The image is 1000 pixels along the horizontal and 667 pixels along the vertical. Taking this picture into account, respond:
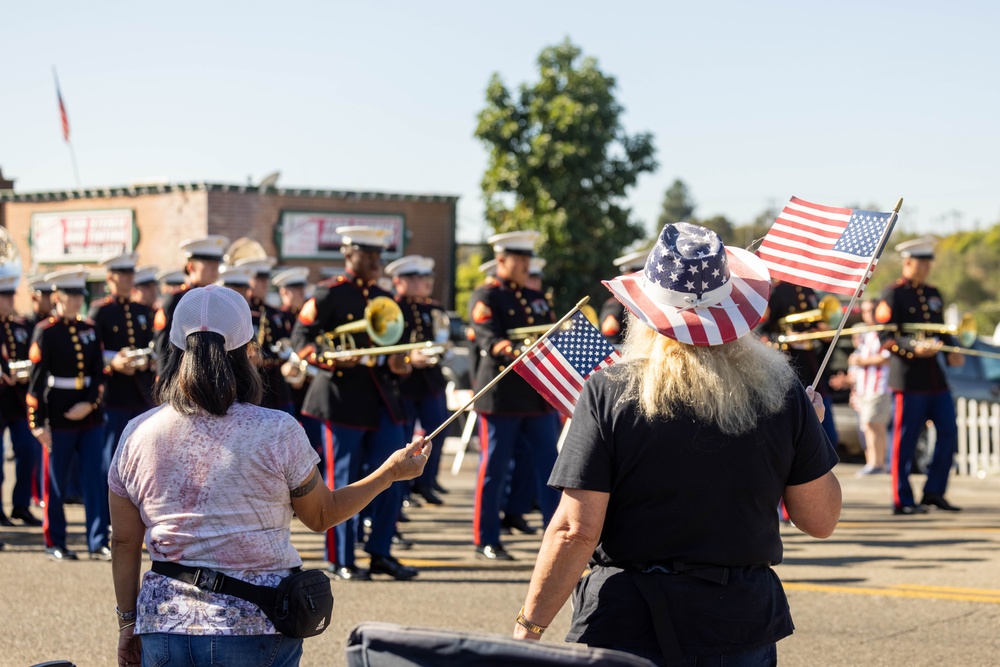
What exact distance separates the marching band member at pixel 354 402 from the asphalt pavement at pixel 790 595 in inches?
10.0

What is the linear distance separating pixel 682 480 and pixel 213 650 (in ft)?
4.37

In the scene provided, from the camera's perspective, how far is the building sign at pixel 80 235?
3378cm

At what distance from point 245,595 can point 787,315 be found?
7.54 m

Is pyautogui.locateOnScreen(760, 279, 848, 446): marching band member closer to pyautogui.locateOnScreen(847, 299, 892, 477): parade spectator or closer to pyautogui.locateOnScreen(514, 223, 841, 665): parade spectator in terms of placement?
pyautogui.locateOnScreen(847, 299, 892, 477): parade spectator

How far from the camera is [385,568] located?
8.34 metres

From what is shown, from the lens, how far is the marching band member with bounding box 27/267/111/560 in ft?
30.2

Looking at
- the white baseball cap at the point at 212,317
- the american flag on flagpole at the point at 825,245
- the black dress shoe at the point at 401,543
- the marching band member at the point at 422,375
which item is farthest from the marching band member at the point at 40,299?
the white baseball cap at the point at 212,317

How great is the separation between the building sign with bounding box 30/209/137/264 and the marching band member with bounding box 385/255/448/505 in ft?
72.2

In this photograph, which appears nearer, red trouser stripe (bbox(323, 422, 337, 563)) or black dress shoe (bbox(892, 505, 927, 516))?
red trouser stripe (bbox(323, 422, 337, 563))

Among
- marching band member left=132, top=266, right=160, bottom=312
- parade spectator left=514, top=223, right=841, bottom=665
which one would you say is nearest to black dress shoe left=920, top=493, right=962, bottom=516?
marching band member left=132, top=266, right=160, bottom=312

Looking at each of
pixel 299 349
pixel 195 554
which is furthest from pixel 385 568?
pixel 195 554

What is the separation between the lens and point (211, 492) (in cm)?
356

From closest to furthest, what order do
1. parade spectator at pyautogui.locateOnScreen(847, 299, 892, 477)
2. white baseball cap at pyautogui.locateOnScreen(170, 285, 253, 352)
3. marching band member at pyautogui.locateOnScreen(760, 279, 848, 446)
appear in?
white baseball cap at pyautogui.locateOnScreen(170, 285, 253, 352), marching band member at pyautogui.locateOnScreen(760, 279, 848, 446), parade spectator at pyautogui.locateOnScreen(847, 299, 892, 477)

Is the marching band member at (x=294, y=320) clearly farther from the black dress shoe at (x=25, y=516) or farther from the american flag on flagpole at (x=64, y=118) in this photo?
the american flag on flagpole at (x=64, y=118)
